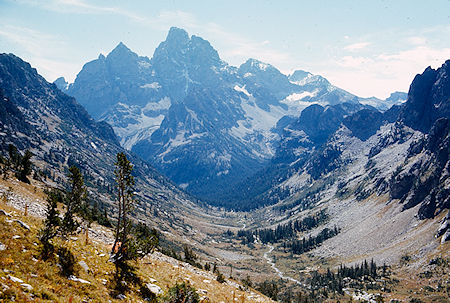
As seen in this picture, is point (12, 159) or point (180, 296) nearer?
point (180, 296)

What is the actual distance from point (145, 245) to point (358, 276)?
6791 inches

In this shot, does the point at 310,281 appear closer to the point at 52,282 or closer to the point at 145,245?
the point at 145,245

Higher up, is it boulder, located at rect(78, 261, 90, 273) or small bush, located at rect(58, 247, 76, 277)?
small bush, located at rect(58, 247, 76, 277)

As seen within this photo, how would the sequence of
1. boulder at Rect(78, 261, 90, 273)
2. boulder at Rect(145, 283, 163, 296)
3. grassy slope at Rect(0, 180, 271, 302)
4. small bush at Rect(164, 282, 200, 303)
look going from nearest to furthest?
1. grassy slope at Rect(0, 180, 271, 302)
2. boulder at Rect(78, 261, 90, 273)
3. small bush at Rect(164, 282, 200, 303)
4. boulder at Rect(145, 283, 163, 296)

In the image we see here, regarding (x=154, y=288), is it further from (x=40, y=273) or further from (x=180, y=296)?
(x=40, y=273)

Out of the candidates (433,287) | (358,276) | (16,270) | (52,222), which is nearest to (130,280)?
(52,222)

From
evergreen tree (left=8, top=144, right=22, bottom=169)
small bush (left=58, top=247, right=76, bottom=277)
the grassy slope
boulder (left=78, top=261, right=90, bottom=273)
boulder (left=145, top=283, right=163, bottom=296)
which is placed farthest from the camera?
evergreen tree (left=8, top=144, right=22, bottom=169)

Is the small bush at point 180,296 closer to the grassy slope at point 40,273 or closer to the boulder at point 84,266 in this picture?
the grassy slope at point 40,273

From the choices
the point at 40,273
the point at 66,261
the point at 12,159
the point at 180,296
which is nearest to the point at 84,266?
Result: the point at 66,261

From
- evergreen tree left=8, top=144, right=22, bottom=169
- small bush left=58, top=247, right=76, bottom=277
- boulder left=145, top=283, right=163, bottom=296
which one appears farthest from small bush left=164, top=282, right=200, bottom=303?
evergreen tree left=8, top=144, right=22, bottom=169

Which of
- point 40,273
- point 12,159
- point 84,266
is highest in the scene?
point 40,273

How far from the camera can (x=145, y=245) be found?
31.9m

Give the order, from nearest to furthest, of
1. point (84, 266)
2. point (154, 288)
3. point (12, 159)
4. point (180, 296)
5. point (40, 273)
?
point (40, 273) < point (84, 266) < point (180, 296) < point (154, 288) < point (12, 159)

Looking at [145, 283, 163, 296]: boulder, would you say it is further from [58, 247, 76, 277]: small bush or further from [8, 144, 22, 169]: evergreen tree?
[8, 144, 22, 169]: evergreen tree
